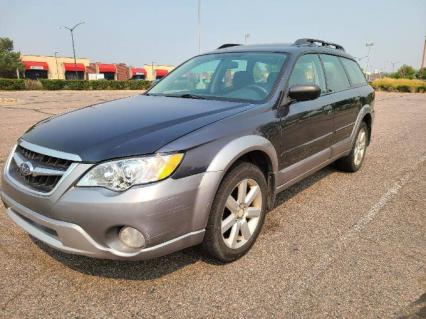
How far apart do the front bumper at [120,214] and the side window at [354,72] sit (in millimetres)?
3298

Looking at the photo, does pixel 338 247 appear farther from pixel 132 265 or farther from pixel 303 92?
pixel 132 265

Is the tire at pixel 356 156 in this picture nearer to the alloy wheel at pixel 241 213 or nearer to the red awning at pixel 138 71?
the alloy wheel at pixel 241 213

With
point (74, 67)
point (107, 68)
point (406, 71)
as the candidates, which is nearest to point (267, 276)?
point (74, 67)

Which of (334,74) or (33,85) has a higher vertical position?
(334,74)

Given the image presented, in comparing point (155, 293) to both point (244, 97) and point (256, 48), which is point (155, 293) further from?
point (256, 48)

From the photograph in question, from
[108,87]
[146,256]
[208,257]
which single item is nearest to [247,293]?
[208,257]

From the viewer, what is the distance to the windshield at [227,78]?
3.45 metres

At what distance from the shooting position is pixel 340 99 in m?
4.44

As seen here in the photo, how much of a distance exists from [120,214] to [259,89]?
1782 millimetres

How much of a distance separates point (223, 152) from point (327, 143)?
6.56ft

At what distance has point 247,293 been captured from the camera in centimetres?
252

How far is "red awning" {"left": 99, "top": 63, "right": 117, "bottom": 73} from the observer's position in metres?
75.1

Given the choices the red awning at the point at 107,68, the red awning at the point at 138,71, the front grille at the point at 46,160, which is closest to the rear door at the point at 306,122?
the front grille at the point at 46,160

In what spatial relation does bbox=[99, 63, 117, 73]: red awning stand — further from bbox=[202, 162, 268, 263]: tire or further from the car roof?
bbox=[202, 162, 268, 263]: tire
